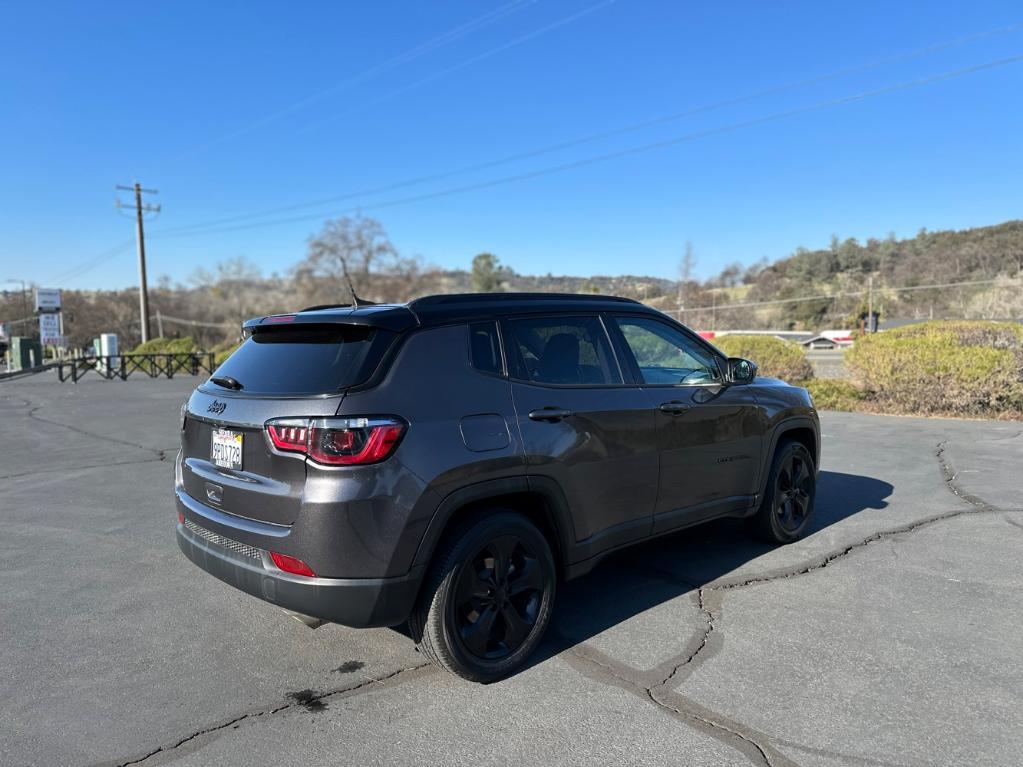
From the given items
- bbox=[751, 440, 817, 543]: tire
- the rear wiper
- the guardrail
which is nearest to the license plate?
the rear wiper

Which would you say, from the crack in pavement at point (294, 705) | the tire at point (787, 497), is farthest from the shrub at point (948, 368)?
the crack in pavement at point (294, 705)

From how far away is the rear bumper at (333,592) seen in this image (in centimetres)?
294

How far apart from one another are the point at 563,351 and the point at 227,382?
5.71ft

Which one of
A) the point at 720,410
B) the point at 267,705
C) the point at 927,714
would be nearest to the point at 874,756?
the point at 927,714

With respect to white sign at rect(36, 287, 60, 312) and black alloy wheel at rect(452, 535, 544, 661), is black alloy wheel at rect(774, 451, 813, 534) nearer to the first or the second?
black alloy wheel at rect(452, 535, 544, 661)

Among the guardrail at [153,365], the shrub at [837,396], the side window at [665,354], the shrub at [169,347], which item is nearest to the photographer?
the side window at [665,354]

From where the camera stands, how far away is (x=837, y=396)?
1340cm

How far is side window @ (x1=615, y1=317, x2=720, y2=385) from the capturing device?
4250 mm

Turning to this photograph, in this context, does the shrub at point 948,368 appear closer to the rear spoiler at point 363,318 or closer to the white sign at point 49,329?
the rear spoiler at point 363,318

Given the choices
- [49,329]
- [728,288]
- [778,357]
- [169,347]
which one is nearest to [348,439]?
[778,357]

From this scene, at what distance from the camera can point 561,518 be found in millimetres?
3521

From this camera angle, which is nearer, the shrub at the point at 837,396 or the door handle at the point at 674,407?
the door handle at the point at 674,407

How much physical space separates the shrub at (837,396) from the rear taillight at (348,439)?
12.0 meters

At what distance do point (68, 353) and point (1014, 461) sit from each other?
3179 inches
